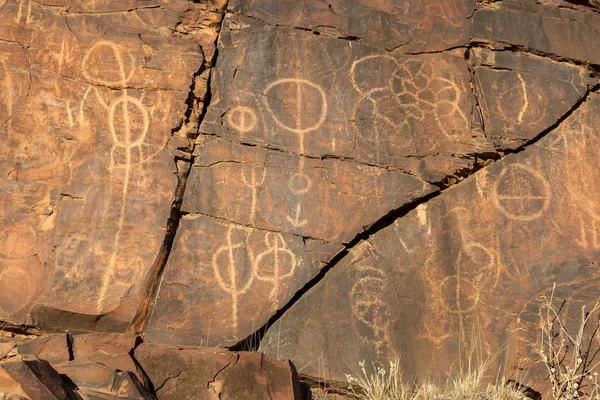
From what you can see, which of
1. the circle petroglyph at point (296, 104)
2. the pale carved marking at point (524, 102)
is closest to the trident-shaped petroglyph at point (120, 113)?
the circle petroglyph at point (296, 104)

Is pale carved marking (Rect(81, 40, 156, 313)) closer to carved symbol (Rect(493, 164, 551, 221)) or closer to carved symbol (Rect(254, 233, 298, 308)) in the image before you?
carved symbol (Rect(254, 233, 298, 308))

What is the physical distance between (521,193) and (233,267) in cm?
192

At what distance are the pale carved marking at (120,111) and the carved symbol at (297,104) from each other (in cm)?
84

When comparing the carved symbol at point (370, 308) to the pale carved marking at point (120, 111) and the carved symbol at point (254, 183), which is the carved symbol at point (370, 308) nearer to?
the carved symbol at point (254, 183)

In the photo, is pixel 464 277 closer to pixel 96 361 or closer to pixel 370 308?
pixel 370 308

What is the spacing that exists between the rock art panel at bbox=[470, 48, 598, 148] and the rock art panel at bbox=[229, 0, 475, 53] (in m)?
0.28

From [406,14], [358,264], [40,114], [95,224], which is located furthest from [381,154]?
[40,114]

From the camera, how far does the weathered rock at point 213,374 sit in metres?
3.60

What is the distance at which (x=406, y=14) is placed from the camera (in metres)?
5.35

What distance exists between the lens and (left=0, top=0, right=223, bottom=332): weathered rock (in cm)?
452

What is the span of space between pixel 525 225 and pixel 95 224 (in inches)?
107

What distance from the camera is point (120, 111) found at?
16.1ft

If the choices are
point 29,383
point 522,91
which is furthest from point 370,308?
point 29,383

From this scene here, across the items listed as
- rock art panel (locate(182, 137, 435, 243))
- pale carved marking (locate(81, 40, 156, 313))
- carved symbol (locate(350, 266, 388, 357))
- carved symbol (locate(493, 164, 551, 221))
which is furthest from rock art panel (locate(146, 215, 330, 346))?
carved symbol (locate(493, 164, 551, 221))
